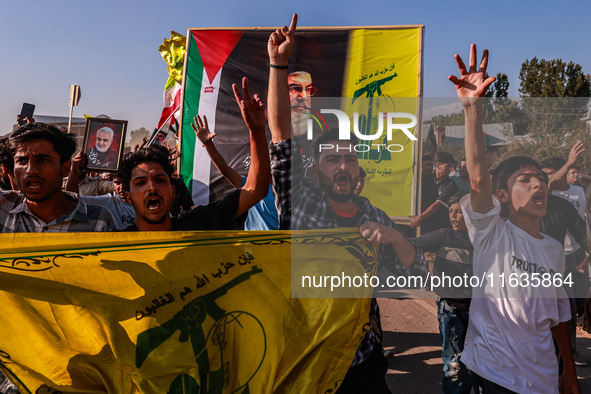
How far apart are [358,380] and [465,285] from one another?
3.44ft

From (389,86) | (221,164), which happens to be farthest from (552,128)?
(389,86)

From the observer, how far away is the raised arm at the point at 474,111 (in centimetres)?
180

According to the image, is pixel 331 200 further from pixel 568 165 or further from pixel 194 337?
pixel 568 165

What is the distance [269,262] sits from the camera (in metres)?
2.04

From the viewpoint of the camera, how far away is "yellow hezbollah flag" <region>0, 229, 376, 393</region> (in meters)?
1.71

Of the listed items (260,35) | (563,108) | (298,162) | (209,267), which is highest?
(260,35)

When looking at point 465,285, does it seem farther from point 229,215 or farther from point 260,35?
point 260,35

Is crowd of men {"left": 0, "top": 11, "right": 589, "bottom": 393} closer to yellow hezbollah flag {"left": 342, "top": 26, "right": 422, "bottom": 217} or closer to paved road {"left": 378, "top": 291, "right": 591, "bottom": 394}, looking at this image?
paved road {"left": 378, "top": 291, "right": 591, "bottom": 394}

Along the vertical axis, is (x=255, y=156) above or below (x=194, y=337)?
above

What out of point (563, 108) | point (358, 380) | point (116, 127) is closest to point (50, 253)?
point (358, 380)

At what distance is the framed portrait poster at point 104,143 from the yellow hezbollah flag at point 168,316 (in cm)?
163

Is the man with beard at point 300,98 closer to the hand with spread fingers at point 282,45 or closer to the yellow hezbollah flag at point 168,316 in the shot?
the hand with spread fingers at point 282,45

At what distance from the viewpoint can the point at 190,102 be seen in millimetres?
6555

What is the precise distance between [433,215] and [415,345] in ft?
7.62
